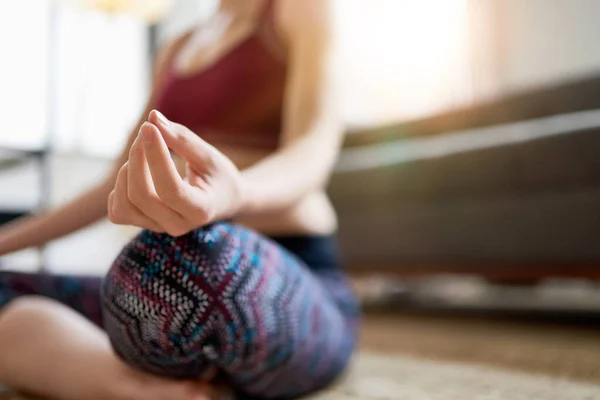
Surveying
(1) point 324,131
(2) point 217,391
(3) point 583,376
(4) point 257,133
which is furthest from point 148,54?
(3) point 583,376

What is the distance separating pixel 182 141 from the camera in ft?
0.86

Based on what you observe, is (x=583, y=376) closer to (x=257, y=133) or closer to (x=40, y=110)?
(x=257, y=133)

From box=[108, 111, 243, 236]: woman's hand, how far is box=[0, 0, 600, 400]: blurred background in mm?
49

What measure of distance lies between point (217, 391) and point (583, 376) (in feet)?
1.40

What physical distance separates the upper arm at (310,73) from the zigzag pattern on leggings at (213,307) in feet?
0.39

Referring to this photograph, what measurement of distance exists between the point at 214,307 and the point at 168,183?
150mm

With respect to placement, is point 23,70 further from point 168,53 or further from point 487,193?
point 487,193

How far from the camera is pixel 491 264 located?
3.78ft

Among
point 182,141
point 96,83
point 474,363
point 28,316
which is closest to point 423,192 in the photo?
point 474,363

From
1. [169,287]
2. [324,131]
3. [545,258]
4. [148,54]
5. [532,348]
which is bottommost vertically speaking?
[532,348]

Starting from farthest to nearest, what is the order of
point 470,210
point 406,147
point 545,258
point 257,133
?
point 406,147 → point 470,210 → point 545,258 → point 257,133

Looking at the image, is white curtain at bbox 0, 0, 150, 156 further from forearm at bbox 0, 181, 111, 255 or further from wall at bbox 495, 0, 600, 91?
wall at bbox 495, 0, 600, 91

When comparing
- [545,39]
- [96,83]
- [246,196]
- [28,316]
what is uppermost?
[545,39]

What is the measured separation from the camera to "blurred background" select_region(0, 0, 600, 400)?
1.31 feet
